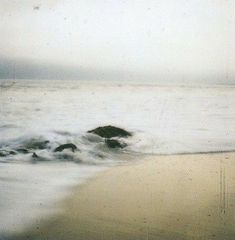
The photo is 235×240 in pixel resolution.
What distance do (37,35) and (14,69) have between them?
283 mm

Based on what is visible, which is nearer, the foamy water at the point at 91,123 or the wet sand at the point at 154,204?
the wet sand at the point at 154,204

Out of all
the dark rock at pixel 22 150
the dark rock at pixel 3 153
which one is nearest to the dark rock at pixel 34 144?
the dark rock at pixel 22 150

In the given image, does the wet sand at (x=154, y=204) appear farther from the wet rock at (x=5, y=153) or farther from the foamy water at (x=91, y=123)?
the wet rock at (x=5, y=153)

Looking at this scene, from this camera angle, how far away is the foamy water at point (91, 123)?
2.38 meters

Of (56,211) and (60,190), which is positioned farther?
(60,190)

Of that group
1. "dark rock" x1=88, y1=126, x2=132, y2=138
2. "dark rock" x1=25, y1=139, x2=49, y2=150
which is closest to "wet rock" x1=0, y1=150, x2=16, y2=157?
"dark rock" x1=25, y1=139, x2=49, y2=150

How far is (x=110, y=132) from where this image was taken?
2590 mm

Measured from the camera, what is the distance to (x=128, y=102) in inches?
103

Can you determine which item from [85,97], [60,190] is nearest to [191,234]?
[60,190]

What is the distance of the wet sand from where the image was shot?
1.97m

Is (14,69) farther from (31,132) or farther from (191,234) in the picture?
(191,234)

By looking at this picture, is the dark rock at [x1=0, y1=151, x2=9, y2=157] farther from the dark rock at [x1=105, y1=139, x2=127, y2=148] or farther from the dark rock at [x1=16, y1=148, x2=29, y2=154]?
the dark rock at [x1=105, y1=139, x2=127, y2=148]

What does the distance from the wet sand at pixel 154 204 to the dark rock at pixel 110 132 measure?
0.24 m

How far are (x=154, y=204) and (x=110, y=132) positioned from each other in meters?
0.64
